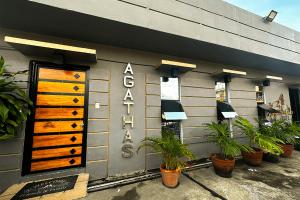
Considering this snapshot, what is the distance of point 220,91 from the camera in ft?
17.7

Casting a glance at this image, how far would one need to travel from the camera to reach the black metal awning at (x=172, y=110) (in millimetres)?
4066

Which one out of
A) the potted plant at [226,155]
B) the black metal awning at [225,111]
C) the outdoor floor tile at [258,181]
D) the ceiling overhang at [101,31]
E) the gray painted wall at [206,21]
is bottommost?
the outdoor floor tile at [258,181]

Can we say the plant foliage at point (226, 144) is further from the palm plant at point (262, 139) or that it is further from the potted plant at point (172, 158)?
the potted plant at point (172, 158)

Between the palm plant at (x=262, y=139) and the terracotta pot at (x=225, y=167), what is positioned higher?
the palm plant at (x=262, y=139)

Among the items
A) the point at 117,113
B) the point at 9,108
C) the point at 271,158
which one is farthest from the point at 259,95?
the point at 9,108

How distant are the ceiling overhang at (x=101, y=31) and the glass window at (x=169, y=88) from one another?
0.80 metres

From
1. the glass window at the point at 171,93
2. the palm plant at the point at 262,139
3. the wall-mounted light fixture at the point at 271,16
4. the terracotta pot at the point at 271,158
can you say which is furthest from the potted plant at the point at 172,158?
the wall-mounted light fixture at the point at 271,16

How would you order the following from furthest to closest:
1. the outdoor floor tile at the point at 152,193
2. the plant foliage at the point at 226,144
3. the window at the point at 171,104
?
1. the window at the point at 171,104
2. the plant foliage at the point at 226,144
3. the outdoor floor tile at the point at 152,193

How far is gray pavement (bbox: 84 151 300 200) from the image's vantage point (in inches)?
110

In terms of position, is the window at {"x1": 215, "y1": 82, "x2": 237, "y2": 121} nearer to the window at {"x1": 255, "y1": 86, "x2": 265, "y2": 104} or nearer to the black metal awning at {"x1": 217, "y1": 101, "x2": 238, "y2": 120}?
the black metal awning at {"x1": 217, "y1": 101, "x2": 238, "y2": 120}

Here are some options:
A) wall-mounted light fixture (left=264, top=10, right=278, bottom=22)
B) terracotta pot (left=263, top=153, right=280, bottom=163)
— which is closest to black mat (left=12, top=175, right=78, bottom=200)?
terracotta pot (left=263, top=153, right=280, bottom=163)

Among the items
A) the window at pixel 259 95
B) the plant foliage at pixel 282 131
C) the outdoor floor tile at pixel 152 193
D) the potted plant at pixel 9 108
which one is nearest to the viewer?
the potted plant at pixel 9 108

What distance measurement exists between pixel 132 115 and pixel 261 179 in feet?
11.0

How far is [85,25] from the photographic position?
9.96 ft
